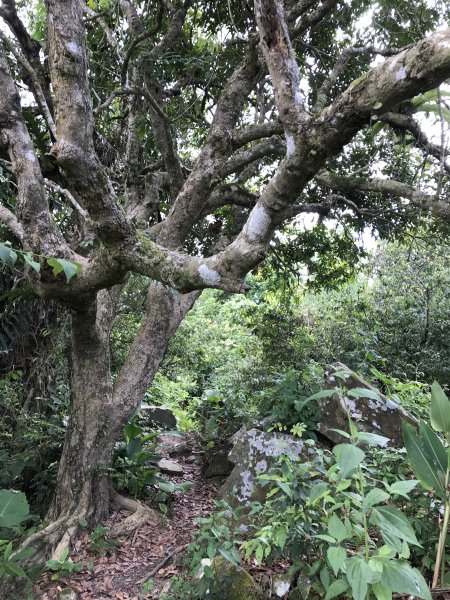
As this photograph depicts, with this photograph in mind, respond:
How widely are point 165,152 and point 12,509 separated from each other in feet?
11.5

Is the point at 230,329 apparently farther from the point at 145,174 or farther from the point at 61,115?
the point at 61,115

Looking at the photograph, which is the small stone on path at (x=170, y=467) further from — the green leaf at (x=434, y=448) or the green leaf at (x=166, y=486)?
the green leaf at (x=434, y=448)

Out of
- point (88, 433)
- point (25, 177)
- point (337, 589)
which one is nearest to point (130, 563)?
point (88, 433)

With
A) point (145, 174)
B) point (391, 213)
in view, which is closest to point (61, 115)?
point (145, 174)

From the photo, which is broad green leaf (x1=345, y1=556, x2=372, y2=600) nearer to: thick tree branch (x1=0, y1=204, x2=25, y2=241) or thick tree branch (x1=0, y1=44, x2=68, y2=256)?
thick tree branch (x1=0, y1=44, x2=68, y2=256)

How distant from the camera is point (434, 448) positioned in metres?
1.75

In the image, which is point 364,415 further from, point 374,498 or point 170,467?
point 374,498

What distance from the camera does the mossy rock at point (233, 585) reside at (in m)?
2.46

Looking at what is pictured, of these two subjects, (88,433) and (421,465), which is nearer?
(421,465)

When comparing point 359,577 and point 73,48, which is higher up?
point 73,48

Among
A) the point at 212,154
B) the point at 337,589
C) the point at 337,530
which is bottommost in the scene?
the point at 337,589

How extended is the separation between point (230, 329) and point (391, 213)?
20.9ft

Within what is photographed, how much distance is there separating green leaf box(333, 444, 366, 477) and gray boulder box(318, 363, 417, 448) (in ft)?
8.28

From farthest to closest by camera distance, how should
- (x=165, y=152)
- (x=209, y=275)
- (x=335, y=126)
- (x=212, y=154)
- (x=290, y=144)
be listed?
(x=165, y=152) → (x=212, y=154) → (x=209, y=275) → (x=290, y=144) → (x=335, y=126)
